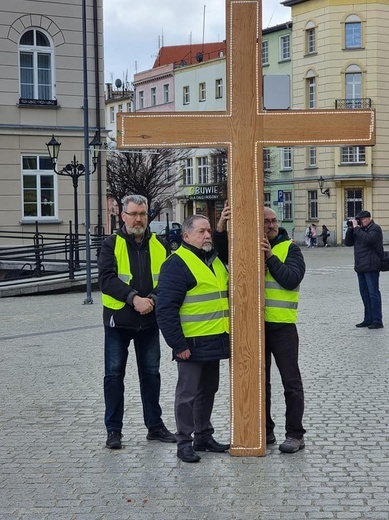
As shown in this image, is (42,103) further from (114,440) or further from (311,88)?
(311,88)

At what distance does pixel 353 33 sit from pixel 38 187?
3619 centimetres

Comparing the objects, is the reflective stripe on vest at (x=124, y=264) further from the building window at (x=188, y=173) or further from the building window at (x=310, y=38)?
the building window at (x=188, y=173)

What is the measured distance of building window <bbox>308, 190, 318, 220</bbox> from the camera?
63.0 m

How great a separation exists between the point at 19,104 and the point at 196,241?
2321 centimetres

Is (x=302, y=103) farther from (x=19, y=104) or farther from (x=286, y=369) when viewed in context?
(x=286, y=369)

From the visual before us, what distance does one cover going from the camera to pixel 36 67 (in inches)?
1177

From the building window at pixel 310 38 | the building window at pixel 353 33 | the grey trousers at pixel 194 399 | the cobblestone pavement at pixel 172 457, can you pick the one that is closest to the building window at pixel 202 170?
the building window at pixel 310 38

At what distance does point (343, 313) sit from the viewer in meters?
17.9

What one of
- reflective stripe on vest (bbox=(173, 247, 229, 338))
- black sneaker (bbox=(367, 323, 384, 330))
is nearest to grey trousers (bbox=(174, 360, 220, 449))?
reflective stripe on vest (bbox=(173, 247, 229, 338))

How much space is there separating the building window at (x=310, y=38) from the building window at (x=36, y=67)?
115 ft

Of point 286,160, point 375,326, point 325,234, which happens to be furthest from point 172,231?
point 375,326

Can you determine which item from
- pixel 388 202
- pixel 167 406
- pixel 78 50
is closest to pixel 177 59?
pixel 388 202

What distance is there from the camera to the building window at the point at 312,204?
63.0m

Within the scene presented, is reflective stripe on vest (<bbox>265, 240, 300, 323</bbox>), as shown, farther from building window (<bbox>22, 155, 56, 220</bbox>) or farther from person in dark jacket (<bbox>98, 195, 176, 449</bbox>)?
building window (<bbox>22, 155, 56, 220</bbox>)
